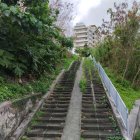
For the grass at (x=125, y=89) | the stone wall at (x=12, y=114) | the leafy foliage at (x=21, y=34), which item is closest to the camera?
the stone wall at (x=12, y=114)

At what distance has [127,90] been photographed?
1573cm

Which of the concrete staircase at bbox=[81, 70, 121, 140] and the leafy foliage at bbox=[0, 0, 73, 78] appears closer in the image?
the concrete staircase at bbox=[81, 70, 121, 140]

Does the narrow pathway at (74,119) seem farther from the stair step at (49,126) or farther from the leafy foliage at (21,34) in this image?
the leafy foliage at (21,34)

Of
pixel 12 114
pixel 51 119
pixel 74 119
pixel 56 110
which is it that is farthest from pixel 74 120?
pixel 12 114

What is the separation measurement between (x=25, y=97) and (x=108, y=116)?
2636mm

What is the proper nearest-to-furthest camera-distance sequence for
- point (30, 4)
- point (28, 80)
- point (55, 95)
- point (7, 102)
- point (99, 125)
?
point (7, 102) < point (99, 125) < point (30, 4) < point (28, 80) < point (55, 95)

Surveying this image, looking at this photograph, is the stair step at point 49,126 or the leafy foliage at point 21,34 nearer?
the leafy foliage at point 21,34

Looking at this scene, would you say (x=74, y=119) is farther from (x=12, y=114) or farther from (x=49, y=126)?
(x=12, y=114)

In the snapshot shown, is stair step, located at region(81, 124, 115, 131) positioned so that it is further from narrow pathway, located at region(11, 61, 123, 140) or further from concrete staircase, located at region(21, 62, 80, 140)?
concrete staircase, located at region(21, 62, 80, 140)

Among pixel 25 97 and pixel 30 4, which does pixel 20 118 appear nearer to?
pixel 25 97

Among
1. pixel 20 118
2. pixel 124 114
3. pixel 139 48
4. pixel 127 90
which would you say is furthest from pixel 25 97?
pixel 139 48

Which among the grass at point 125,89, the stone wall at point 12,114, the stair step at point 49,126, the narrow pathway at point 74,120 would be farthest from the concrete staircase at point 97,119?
the grass at point 125,89

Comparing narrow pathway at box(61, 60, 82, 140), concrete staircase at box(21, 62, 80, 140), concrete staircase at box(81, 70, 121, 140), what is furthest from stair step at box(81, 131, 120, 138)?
concrete staircase at box(21, 62, 80, 140)

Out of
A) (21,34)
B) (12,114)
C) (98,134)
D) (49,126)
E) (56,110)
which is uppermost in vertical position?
(21,34)
